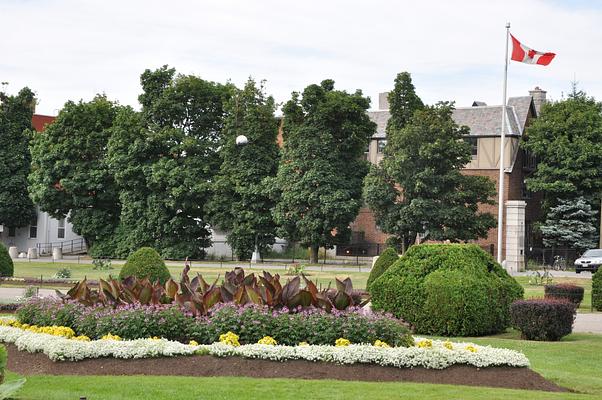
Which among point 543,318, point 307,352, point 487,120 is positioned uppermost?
point 487,120

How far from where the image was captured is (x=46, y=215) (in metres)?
74.2

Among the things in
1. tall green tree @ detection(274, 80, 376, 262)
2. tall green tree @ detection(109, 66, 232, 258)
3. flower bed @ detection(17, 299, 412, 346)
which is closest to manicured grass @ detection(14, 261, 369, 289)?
tall green tree @ detection(274, 80, 376, 262)

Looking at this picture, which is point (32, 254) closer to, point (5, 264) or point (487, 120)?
point (5, 264)

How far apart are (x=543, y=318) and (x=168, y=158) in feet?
150

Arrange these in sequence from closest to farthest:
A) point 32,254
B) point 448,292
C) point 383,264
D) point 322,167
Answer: point 448,292
point 383,264
point 322,167
point 32,254

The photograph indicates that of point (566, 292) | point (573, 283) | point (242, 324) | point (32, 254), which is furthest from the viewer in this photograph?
point (32, 254)

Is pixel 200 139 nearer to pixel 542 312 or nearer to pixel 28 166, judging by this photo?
pixel 28 166

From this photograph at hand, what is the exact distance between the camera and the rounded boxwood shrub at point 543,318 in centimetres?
1916

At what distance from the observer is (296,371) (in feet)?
45.0

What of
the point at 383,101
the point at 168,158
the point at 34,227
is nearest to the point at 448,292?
the point at 168,158

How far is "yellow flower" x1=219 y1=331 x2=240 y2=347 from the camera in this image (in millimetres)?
14656

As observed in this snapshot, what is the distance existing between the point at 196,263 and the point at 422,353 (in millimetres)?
44976

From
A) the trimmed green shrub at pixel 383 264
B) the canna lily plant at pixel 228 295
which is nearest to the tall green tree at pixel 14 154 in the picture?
the trimmed green shrub at pixel 383 264

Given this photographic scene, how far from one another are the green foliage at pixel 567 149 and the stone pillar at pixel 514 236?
8.63m
